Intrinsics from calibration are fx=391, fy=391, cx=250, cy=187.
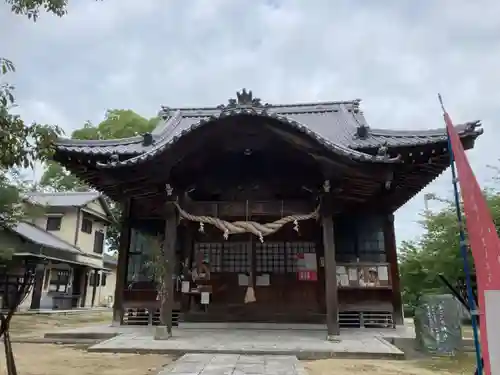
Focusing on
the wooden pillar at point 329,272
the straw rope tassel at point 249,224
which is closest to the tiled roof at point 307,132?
the wooden pillar at point 329,272

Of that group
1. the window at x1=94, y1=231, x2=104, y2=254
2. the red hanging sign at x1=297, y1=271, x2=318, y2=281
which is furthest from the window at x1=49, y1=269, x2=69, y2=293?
the red hanging sign at x1=297, y1=271, x2=318, y2=281

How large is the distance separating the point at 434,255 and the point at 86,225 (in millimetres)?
23960

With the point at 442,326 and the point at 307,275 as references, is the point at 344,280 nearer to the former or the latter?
the point at 307,275

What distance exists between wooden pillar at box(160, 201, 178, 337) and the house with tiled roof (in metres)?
14.5

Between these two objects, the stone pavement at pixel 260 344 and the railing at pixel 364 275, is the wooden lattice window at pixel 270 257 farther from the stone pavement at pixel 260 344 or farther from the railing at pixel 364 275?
the stone pavement at pixel 260 344

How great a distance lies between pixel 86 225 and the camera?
91.4 ft

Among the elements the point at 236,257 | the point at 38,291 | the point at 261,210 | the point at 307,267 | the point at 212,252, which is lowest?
the point at 38,291

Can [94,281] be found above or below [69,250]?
below

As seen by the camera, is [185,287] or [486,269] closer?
[486,269]

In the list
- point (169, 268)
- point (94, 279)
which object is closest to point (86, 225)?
point (94, 279)

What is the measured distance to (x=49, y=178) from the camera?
1271 inches

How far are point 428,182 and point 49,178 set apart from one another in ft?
101

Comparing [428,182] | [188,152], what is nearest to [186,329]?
[188,152]

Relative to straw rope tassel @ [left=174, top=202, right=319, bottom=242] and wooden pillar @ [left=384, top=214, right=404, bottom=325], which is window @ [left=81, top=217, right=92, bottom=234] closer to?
straw rope tassel @ [left=174, top=202, right=319, bottom=242]
